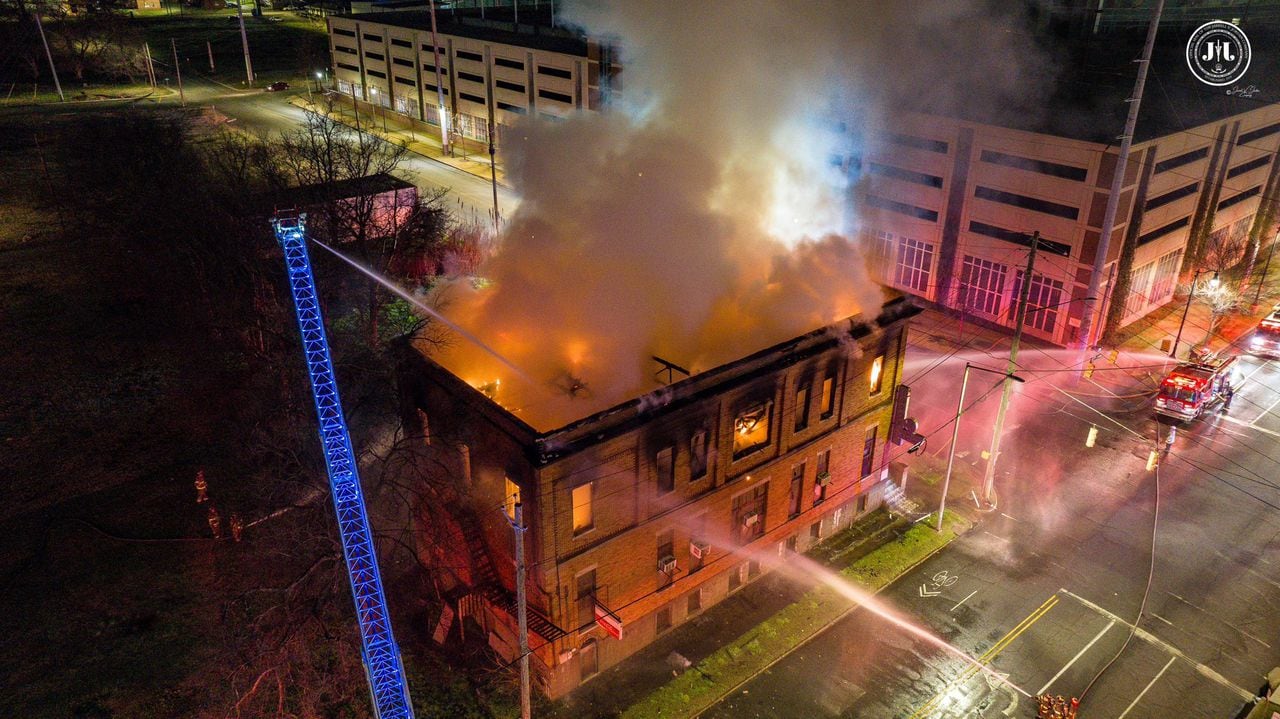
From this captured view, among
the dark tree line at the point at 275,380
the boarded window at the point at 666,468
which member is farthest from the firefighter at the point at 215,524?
the boarded window at the point at 666,468

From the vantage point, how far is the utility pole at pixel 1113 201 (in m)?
26.2

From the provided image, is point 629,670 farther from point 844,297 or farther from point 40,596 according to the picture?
point 40,596

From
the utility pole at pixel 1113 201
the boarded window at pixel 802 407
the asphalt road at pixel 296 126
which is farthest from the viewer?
the asphalt road at pixel 296 126

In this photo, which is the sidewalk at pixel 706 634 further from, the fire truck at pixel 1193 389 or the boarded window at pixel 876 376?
the fire truck at pixel 1193 389

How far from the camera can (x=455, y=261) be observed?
33094 millimetres

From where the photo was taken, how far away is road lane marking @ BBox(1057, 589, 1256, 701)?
58.9 feet

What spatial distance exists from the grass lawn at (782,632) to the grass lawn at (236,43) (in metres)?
76.6

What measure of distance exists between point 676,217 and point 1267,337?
97.4ft

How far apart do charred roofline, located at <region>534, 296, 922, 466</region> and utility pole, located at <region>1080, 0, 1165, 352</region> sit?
13.4 m

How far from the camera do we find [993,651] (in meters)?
19.1

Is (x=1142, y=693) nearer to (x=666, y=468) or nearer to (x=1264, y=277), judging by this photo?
(x=666, y=468)

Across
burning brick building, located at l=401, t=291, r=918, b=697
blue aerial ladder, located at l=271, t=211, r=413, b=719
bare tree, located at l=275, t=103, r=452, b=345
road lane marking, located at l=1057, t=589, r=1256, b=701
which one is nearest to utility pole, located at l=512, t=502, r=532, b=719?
blue aerial ladder, located at l=271, t=211, r=413, b=719

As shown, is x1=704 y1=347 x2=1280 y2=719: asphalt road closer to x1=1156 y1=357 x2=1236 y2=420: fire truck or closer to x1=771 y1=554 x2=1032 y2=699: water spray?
x1=771 y1=554 x2=1032 y2=699: water spray

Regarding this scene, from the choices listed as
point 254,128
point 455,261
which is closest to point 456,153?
point 254,128
